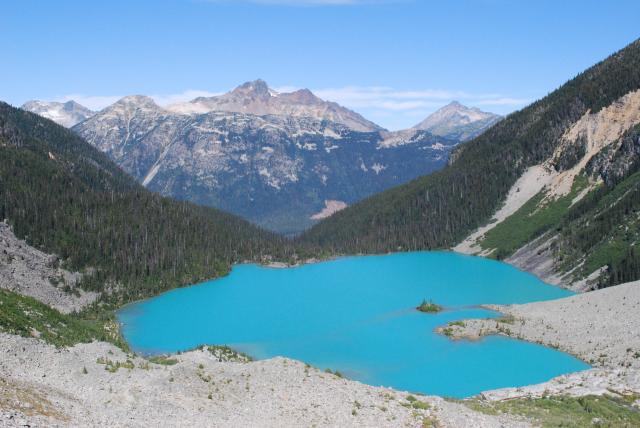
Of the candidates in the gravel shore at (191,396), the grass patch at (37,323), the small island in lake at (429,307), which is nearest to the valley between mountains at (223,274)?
the gravel shore at (191,396)

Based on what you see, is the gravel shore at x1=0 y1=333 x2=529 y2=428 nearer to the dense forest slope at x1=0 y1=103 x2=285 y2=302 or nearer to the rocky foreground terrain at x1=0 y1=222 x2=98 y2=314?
the rocky foreground terrain at x1=0 y1=222 x2=98 y2=314

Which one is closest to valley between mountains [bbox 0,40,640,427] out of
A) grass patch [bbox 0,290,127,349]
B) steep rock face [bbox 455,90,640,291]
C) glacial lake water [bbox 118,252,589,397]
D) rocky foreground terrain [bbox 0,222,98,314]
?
grass patch [bbox 0,290,127,349]

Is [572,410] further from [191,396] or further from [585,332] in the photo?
[585,332]

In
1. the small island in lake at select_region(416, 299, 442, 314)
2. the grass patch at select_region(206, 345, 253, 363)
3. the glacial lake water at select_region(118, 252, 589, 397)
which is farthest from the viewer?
the small island in lake at select_region(416, 299, 442, 314)

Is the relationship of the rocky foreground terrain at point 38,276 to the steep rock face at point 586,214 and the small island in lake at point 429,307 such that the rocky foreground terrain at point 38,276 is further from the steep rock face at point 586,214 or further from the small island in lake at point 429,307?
the steep rock face at point 586,214

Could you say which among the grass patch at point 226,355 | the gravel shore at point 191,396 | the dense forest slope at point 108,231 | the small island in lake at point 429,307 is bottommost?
the gravel shore at point 191,396
